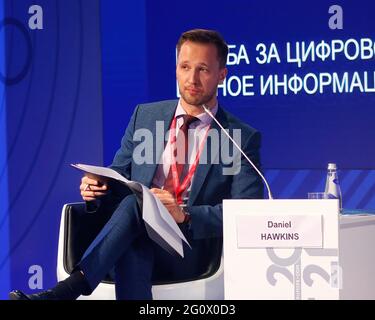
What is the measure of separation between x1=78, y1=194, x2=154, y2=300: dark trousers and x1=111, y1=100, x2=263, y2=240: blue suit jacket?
25 centimetres

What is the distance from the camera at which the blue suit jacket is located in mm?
3510

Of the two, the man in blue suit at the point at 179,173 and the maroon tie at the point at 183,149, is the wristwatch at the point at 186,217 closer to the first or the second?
the man in blue suit at the point at 179,173

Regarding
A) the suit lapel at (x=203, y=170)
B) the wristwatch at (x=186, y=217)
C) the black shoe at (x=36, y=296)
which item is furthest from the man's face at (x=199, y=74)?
the black shoe at (x=36, y=296)

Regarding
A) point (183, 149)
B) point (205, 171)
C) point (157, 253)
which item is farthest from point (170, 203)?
point (183, 149)

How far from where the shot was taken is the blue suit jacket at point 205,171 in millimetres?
3510

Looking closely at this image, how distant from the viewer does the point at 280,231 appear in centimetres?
264

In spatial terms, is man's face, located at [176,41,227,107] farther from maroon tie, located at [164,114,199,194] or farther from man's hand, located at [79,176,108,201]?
man's hand, located at [79,176,108,201]

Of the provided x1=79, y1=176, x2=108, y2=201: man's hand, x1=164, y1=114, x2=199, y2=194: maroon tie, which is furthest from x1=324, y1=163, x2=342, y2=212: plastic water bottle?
x1=79, y1=176, x2=108, y2=201: man's hand

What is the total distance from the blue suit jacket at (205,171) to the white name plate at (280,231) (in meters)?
0.82

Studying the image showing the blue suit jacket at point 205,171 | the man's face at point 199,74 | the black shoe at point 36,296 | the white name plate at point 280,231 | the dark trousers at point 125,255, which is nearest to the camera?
the white name plate at point 280,231

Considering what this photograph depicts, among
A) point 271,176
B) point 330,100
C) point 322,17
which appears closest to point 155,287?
point 271,176

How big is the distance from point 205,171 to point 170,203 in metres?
0.39

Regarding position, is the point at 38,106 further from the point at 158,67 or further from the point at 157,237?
the point at 157,237

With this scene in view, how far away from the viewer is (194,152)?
3.86 meters
